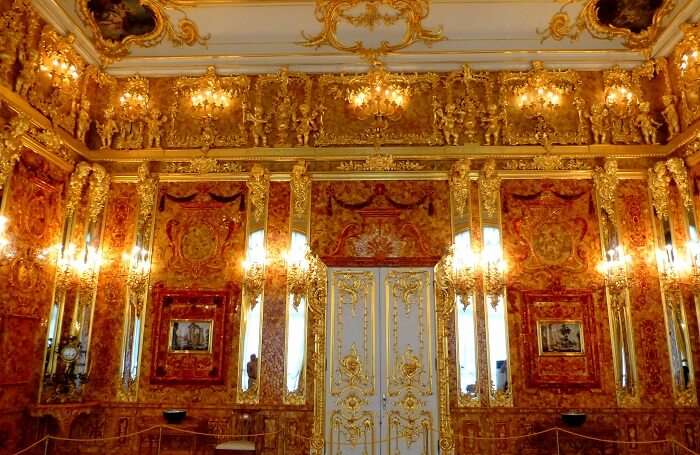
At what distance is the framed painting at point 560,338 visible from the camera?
862 centimetres

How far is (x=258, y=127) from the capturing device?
988 cm

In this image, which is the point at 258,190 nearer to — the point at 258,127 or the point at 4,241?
the point at 258,127

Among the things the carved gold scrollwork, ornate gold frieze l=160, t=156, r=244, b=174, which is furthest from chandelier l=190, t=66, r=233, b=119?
the carved gold scrollwork

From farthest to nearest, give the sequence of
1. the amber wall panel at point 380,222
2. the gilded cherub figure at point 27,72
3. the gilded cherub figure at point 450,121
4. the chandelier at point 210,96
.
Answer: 1. the chandelier at point 210,96
2. the gilded cherub figure at point 450,121
3. the amber wall panel at point 380,222
4. the gilded cherub figure at point 27,72

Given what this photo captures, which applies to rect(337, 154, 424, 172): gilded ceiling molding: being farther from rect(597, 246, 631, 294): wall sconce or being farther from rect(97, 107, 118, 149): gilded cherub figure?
rect(97, 107, 118, 149): gilded cherub figure

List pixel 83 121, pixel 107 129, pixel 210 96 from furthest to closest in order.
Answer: pixel 210 96
pixel 107 129
pixel 83 121

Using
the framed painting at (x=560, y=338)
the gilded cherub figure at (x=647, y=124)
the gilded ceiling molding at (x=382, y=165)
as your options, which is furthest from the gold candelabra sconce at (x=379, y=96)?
the gilded cherub figure at (x=647, y=124)

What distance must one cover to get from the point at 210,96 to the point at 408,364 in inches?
250

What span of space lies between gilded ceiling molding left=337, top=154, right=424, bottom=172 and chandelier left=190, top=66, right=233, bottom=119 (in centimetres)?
268

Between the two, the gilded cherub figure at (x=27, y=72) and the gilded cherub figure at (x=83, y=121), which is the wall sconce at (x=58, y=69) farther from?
the gilded cherub figure at (x=83, y=121)

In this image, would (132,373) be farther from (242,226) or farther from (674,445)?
(674,445)

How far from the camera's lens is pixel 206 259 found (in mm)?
9391

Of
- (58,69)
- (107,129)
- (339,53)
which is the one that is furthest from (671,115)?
(58,69)

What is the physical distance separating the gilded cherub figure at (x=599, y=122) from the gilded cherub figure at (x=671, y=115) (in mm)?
979
